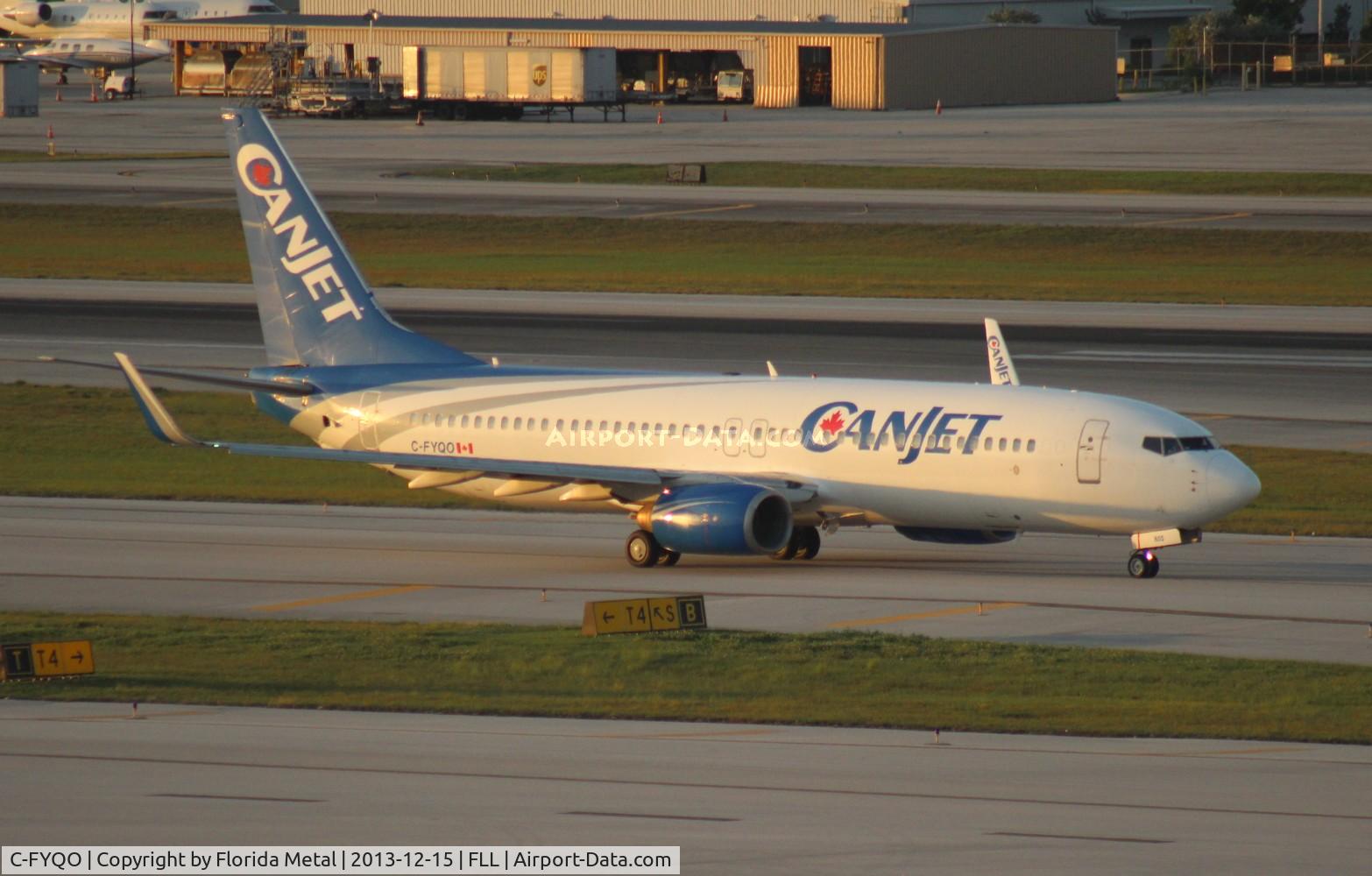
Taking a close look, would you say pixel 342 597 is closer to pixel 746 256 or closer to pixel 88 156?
pixel 746 256

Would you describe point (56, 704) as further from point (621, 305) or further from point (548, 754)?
point (621, 305)

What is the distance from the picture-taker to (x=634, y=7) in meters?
169

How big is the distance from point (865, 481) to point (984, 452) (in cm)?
233

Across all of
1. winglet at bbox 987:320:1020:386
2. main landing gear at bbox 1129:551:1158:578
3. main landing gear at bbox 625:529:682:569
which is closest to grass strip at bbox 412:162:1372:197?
winglet at bbox 987:320:1020:386

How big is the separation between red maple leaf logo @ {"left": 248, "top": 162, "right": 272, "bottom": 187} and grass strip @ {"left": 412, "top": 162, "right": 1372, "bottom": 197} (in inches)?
2602

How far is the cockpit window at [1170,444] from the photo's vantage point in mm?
34938

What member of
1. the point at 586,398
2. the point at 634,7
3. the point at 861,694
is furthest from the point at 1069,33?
the point at 861,694

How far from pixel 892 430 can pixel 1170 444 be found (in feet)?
16.3

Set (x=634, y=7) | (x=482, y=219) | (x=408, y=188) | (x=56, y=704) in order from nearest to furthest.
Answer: (x=56, y=704), (x=482, y=219), (x=408, y=188), (x=634, y=7)

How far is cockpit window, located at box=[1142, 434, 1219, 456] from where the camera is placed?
34.9 m

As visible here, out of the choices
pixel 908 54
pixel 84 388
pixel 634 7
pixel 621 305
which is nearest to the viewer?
pixel 84 388

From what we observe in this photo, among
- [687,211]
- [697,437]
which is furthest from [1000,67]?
[697,437]

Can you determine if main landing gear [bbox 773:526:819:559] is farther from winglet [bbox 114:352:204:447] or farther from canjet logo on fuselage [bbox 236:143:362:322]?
winglet [bbox 114:352:204:447]

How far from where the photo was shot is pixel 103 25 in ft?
632
